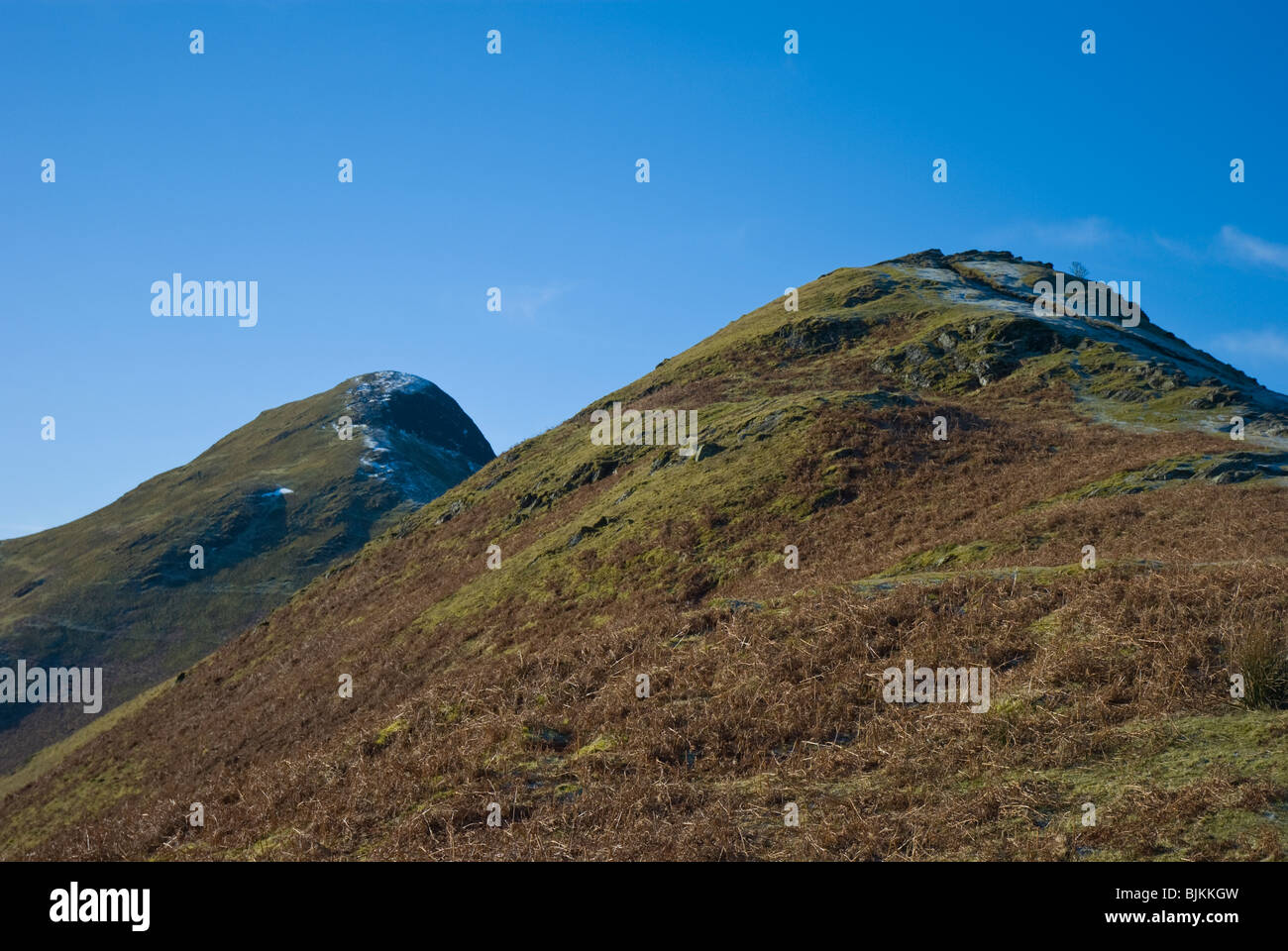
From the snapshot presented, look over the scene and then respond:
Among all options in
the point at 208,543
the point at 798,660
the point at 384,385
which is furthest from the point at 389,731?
the point at 384,385

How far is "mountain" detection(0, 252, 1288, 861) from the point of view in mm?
9195

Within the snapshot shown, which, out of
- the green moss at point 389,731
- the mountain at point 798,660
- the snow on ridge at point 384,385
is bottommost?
the green moss at point 389,731

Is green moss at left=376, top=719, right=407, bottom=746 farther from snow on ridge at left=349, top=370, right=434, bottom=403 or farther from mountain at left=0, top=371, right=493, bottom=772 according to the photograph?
snow on ridge at left=349, top=370, right=434, bottom=403

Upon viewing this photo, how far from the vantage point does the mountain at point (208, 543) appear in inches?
3123

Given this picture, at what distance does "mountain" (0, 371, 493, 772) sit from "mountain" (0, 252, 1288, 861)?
41.5 m

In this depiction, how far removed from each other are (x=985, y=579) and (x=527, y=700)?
8.79m

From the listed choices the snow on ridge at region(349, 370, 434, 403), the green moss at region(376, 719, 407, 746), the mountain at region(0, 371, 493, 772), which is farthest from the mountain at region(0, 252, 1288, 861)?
the snow on ridge at region(349, 370, 434, 403)

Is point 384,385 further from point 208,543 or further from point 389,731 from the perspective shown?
point 389,731

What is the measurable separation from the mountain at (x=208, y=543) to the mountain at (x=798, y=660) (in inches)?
1636

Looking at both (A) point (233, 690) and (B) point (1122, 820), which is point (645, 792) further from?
(A) point (233, 690)

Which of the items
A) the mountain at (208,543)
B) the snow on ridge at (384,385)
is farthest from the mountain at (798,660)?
the snow on ridge at (384,385)

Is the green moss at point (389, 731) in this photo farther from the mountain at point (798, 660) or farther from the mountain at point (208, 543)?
the mountain at point (208, 543)

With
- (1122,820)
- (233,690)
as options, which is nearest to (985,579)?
(1122,820)
